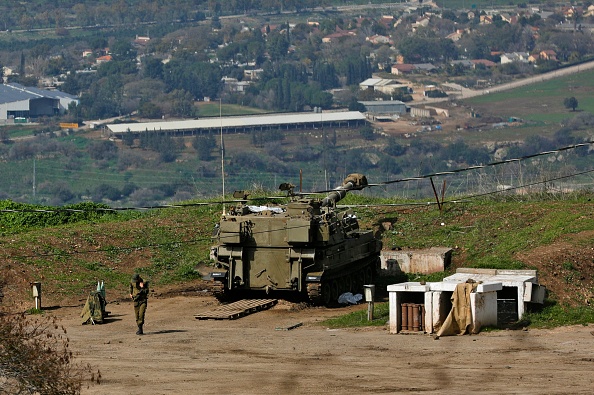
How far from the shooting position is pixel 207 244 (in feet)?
138

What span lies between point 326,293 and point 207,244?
8.42 m

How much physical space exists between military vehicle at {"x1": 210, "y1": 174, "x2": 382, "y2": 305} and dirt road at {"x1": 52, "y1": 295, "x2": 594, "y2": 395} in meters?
2.20

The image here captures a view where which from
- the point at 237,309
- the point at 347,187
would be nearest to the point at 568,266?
the point at 347,187

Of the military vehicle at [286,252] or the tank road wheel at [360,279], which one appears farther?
the tank road wheel at [360,279]

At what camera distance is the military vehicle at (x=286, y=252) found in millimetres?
34156

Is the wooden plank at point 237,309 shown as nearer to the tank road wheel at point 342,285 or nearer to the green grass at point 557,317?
the tank road wheel at point 342,285

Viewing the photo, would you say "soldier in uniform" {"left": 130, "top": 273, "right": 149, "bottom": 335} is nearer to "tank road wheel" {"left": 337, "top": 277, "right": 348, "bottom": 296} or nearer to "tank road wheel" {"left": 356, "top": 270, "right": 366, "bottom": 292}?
"tank road wheel" {"left": 337, "top": 277, "right": 348, "bottom": 296}

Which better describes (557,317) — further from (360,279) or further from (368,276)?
(368,276)

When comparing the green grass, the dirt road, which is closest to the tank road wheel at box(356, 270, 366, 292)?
the dirt road

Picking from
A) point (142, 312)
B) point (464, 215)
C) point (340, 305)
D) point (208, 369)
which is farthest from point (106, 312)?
point (464, 215)

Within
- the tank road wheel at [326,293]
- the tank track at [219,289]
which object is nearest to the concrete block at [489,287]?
the tank road wheel at [326,293]

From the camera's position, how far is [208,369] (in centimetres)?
2461

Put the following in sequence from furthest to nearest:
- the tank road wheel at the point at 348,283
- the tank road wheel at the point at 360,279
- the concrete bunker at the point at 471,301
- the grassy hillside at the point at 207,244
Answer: the tank road wheel at the point at 360,279 < the tank road wheel at the point at 348,283 < the grassy hillside at the point at 207,244 < the concrete bunker at the point at 471,301

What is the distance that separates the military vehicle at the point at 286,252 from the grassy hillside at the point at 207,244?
8.49 ft
